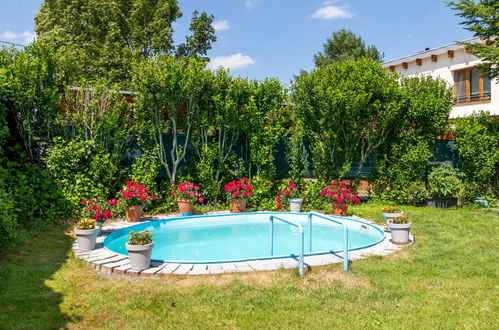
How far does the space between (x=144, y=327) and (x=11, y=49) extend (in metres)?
8.83

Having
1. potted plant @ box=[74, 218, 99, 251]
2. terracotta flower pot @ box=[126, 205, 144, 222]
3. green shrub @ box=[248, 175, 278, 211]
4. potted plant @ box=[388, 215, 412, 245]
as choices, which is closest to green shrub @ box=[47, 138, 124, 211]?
terracotta flower pot @ box=[126, 205, 144, 222]

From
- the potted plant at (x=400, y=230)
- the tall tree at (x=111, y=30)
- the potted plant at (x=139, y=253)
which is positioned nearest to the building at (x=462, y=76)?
the potted plant at (x=400, y=230)

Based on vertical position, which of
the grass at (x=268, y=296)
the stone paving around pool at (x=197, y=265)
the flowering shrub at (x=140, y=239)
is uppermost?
the flowering shrub at (x=140, y=239)

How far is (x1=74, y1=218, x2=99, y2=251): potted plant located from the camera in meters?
6.91


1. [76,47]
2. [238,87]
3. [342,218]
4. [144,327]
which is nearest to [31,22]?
[76,47]

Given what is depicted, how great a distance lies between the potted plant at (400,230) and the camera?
7270 mm

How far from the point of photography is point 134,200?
32.3ft

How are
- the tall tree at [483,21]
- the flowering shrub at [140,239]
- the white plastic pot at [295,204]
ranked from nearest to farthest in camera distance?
the flowering shrub at [140,239]
the tall tree at [483,21]
the white plastic pot at [295,204]

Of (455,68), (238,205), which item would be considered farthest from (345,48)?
(238,205)

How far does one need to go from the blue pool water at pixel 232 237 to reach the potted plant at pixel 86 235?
0.70 m

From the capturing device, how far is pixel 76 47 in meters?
24.2

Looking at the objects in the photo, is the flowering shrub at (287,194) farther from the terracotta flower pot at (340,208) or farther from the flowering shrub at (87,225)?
the flowering shrub at (87,225)

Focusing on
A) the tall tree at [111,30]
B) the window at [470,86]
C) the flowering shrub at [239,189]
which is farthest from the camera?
the tall tree at [111,30]

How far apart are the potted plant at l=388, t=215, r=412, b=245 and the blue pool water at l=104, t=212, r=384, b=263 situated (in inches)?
15.4
